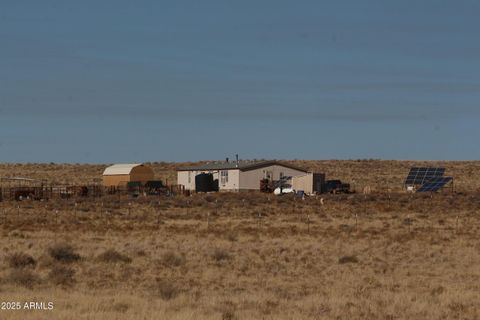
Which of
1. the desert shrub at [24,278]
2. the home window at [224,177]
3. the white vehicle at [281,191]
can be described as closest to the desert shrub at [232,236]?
the desert shrub at [24,278]

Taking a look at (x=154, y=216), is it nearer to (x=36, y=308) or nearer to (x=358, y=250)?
(x=358, y=250)

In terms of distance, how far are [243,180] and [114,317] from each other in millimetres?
58556

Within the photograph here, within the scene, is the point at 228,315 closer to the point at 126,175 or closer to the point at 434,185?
the point at 434,185

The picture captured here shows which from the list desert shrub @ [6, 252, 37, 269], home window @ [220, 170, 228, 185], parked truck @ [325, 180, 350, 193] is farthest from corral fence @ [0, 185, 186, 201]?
desert shrub @ [6, 252, 37, 269]

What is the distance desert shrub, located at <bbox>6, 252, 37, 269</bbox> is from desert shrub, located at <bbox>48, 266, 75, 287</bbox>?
4.50ft

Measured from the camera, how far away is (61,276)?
782 inches

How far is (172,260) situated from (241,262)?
1.93m

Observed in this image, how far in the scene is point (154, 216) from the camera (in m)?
45.0

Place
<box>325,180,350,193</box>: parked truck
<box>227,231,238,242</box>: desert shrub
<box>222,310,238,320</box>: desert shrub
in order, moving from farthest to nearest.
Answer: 1. <box>325,180,350,193</box>: parked truck
2. <box>227,231,238,242</box>: desert shrub
3. <box>222,310,238,320</box>: desert shrub

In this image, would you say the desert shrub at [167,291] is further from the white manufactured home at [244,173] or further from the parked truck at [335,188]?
the white manufactured home at [244,173]

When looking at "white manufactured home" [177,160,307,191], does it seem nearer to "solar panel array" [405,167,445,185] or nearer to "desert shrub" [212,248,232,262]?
"solar panel array" [405,167,445,185]

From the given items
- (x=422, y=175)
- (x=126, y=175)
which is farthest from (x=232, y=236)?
(x=126, y=175)

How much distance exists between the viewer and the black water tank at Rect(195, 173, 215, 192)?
73.8 metres

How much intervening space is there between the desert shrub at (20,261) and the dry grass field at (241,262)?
0.17 feet
